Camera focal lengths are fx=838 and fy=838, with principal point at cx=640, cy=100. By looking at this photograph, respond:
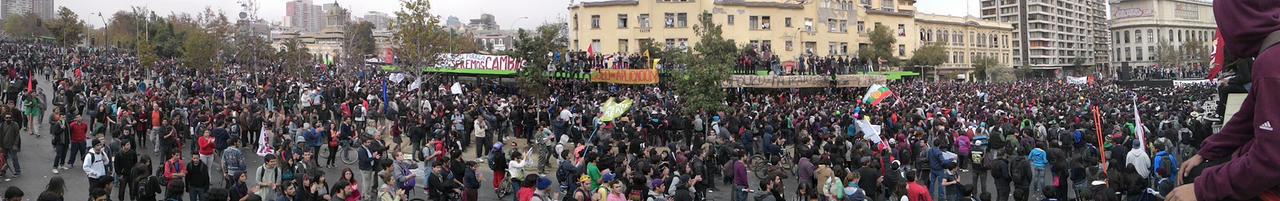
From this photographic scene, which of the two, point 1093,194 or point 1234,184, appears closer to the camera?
point 1234,184

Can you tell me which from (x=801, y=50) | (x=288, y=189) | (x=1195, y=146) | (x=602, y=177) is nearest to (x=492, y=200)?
(x=602, y=177)

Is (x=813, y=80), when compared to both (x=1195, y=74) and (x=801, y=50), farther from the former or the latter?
(x=1195, y=74)

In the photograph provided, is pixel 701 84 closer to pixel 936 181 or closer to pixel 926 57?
pixel 936 181

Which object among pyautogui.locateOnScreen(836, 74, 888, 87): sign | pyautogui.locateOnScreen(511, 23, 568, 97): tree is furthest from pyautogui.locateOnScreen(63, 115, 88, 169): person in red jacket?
pyautogui.locateOnScreen(836, 74, 888, 87): sign

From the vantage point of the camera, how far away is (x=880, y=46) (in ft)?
209

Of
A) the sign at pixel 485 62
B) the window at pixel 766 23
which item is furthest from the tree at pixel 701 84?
the window at pixel 766 23

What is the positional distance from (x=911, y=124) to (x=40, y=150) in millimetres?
19953

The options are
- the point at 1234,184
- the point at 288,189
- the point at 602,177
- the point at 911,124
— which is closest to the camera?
the point at 1234,184

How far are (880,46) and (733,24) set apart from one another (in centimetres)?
1264

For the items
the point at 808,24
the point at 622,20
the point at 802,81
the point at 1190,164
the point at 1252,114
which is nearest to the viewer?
the point at 1252,114

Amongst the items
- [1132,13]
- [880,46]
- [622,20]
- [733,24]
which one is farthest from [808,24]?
[1132,13]

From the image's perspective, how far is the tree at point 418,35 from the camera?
2745 cm

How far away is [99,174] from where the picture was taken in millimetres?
12297

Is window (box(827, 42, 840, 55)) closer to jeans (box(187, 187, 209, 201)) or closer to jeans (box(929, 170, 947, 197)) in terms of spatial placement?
jeans (box(929, 170, 947, 197))
